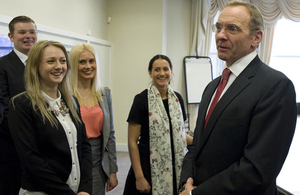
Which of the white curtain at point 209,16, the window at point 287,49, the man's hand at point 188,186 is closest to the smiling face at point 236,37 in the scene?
the man's hand at point 188,186

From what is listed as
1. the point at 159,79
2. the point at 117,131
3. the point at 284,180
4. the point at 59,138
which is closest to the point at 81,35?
the point at 117,131

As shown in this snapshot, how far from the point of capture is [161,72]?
2043 millimetres

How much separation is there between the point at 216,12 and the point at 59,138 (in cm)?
525

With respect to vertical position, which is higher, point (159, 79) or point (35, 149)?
point (159, 79)

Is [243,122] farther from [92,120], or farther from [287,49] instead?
[287,49]

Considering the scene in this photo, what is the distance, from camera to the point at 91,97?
74.2 inches

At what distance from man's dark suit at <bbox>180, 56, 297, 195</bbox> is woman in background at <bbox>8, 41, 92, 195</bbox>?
66cm

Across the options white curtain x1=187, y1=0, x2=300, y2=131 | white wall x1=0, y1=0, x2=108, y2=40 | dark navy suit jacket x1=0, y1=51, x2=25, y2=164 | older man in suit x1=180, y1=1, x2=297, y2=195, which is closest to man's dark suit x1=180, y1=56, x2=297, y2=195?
older man in suit x1=180, y1=1, x2=297, y2=195

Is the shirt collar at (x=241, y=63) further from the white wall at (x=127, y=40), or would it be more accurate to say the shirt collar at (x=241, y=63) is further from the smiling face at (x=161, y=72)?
the white wall at (x=127, y=40)

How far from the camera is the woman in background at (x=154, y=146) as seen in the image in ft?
6.26

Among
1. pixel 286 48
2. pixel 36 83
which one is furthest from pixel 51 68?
pixel 286 48

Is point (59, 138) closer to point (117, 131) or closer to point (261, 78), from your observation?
point (261, 78)

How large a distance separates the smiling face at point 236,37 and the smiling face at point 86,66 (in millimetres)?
1038

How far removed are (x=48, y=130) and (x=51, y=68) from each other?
0.33m
